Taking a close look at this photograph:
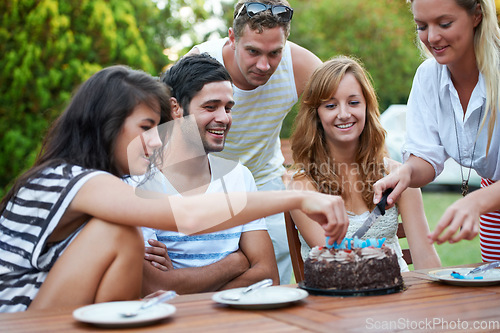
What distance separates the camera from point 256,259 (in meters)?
3.16

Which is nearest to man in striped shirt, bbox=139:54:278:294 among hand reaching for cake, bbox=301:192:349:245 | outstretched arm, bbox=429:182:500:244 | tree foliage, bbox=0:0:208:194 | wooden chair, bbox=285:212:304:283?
wooden chair, bbox=285:212:304:283

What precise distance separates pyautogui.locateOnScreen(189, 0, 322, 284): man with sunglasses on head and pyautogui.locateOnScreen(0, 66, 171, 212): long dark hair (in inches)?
54.1

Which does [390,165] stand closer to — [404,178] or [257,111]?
[404,178]

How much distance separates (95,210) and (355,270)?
3.19 ft

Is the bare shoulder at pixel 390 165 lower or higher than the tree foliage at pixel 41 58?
lower

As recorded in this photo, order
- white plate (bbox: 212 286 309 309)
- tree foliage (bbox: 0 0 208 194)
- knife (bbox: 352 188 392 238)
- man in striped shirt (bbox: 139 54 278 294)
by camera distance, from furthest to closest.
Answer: tree foliage (bbox: 0 0 208 194) → man in striped shirt (bbox: 139 54 278 294) → knife (bbox: 352 188 392 238) → white plate (bbox: 212 286 309 309)

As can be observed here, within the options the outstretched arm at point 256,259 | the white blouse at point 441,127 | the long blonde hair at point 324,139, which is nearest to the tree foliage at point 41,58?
the long blonde hair at point 324,139

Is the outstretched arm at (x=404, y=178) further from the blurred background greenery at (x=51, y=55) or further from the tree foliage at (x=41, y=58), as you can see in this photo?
the tree foliage at (x=41, y=58)

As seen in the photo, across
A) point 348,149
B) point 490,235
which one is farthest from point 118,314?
point 490,235

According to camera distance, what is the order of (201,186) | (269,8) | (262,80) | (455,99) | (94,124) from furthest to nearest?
1. (262,80)
2. (269,8)
3. (201,186)
4. (455,99)
5. (94,124)

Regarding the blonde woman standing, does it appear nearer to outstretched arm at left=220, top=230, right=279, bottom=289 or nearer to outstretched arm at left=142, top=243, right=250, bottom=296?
outstretched arm at left=220, top=230, right=279, bottom=289

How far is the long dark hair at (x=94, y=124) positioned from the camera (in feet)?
7.85

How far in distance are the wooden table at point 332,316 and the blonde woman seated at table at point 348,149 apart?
1.38 m

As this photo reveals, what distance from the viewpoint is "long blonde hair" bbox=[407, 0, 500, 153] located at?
2.88m
